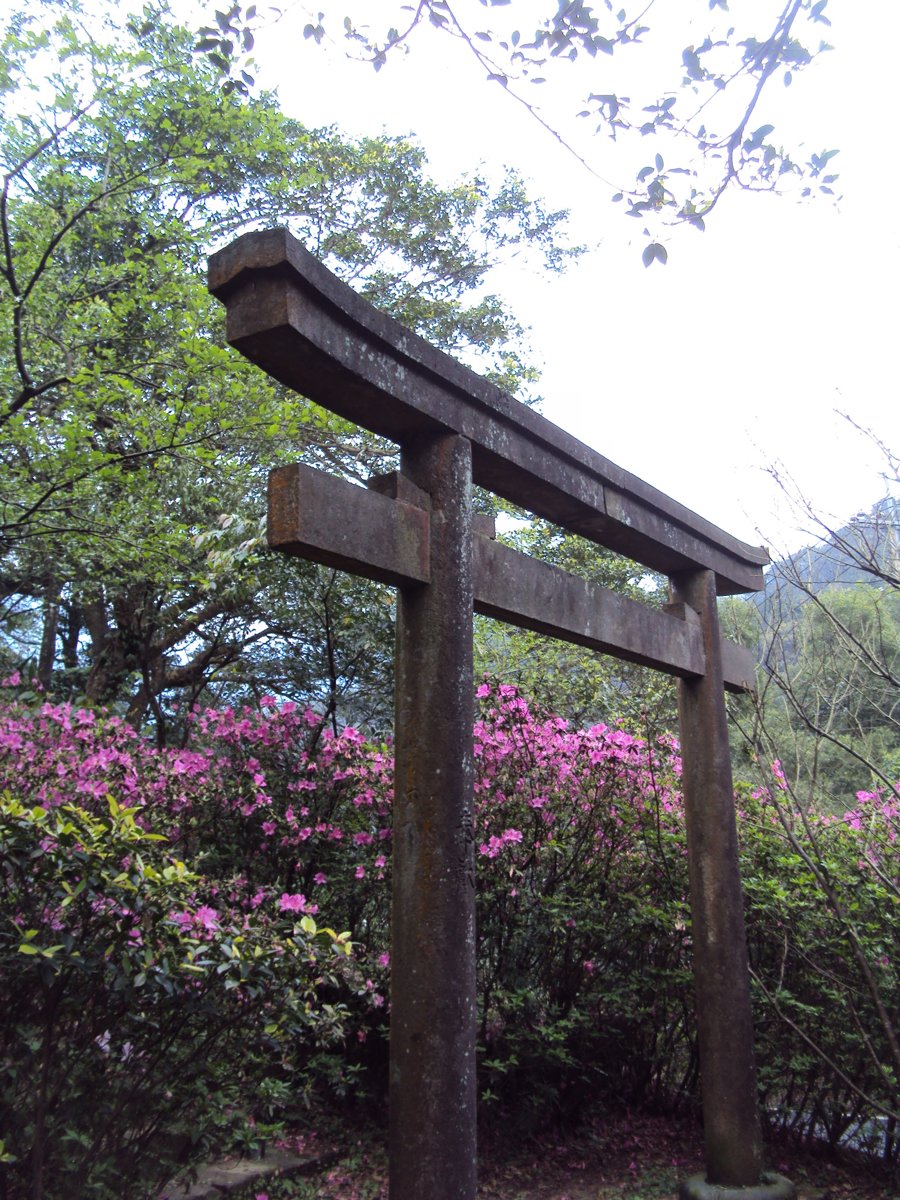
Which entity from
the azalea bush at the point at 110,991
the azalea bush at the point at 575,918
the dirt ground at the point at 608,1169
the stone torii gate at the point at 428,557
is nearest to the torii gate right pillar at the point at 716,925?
the stone torii gate at the point at 428,557

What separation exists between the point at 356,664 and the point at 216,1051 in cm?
336

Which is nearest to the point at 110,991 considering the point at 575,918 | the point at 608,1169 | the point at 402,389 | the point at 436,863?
the point at 436,863

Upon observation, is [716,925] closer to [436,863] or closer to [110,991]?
[436,863]

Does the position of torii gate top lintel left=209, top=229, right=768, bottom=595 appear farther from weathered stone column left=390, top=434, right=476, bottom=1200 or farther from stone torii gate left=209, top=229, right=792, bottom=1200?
weathered stone column left=390, top=434, right=476, bottom=1200

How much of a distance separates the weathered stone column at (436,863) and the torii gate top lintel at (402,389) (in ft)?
0.56

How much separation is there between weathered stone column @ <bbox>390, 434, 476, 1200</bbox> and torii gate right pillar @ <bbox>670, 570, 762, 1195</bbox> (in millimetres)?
1780

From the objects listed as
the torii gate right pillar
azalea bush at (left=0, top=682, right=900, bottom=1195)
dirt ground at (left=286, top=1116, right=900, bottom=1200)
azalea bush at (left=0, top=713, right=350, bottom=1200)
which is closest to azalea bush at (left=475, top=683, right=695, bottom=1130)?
azalea bush at (left=0, top=682, right=900, bottom=1195)

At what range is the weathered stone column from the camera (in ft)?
7.61

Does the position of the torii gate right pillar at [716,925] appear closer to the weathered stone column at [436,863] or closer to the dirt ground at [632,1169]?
the dirt ground at [632,1169]

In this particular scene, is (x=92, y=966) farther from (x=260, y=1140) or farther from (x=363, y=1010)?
(x=363, y=1010)

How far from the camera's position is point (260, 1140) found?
10.8 feet

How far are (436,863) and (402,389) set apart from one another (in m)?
1.32

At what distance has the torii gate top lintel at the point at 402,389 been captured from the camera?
2.21m

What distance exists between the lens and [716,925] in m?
3.90
